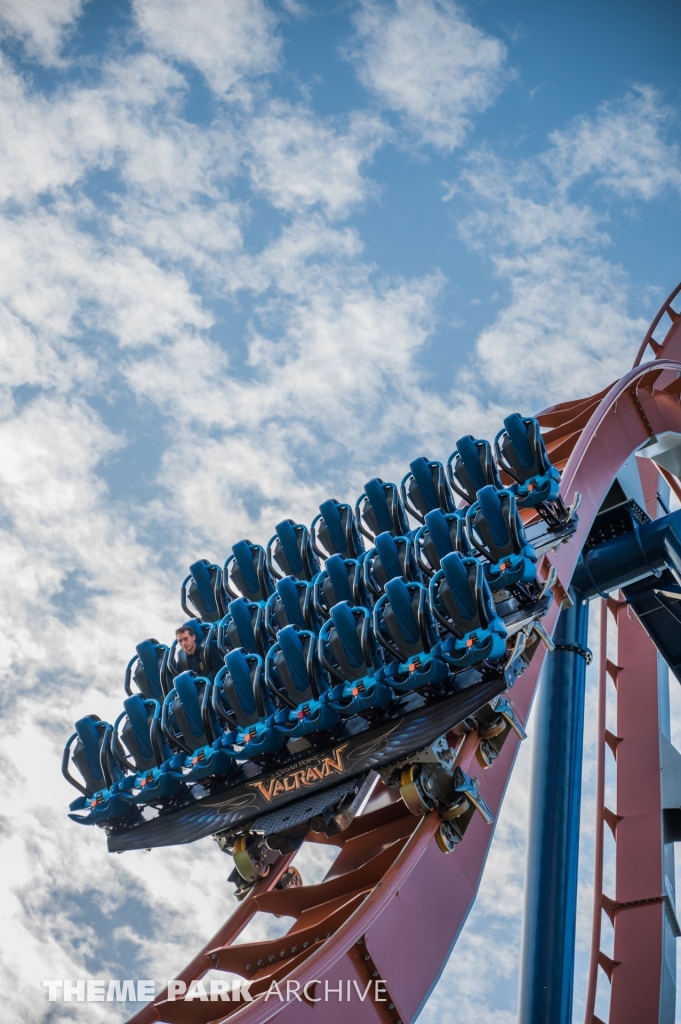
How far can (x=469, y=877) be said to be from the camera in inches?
331

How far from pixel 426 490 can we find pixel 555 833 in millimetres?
3741

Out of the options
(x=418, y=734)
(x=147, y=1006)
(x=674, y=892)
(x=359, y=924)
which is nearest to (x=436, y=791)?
(x=418, y=734)

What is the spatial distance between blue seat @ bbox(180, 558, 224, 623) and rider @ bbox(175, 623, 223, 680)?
1.26 metres

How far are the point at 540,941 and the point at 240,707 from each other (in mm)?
4081

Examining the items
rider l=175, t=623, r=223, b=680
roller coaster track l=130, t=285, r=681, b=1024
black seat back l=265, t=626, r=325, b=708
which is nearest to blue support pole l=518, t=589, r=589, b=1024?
roller coaster track l=130, t=285, r=681, b=1024

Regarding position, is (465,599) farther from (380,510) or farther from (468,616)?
(380,510)

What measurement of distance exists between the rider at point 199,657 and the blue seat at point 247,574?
1250 millimetres

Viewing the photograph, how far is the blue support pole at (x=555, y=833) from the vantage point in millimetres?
10633

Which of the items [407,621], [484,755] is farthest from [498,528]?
[484,755]

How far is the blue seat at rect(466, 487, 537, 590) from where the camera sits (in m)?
9.05

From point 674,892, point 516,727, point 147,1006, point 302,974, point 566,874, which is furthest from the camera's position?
point 674,892

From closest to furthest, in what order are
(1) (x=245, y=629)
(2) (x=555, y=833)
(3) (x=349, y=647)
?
(3) (x=349, y=647) < (1) (x=245, y=629) < (2) (x=555, y=833)

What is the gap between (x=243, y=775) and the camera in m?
9.27

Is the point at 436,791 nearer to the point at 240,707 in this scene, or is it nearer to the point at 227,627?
the point at 240,707
